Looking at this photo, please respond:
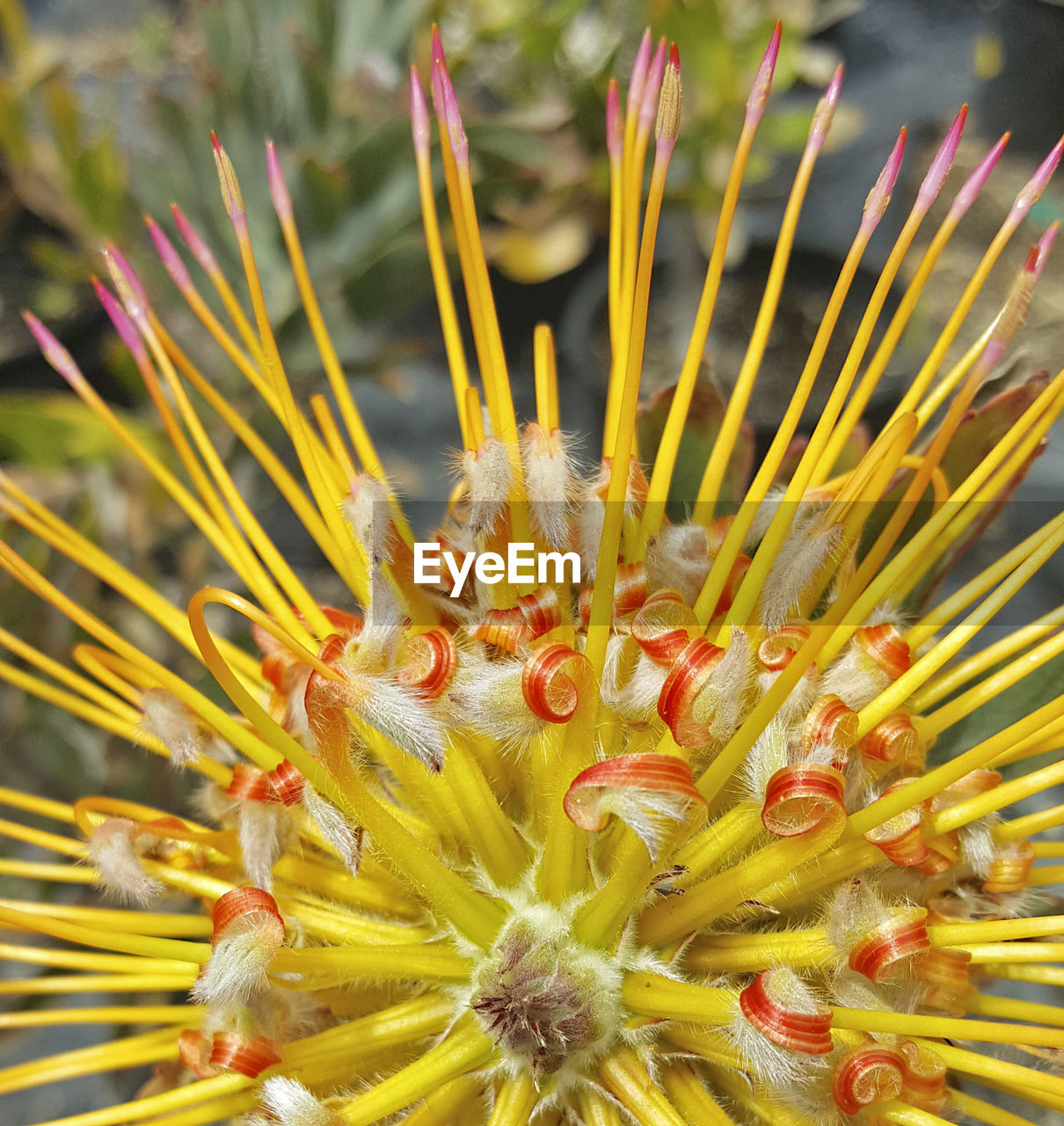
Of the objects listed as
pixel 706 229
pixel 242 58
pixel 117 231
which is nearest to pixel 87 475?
pixel 117 231

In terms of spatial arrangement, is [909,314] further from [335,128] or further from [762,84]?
[335,128]

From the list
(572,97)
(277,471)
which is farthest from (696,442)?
(572,97)

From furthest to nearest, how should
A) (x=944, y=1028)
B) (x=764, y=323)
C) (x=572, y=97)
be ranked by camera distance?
(x=572, y=97) → (x=764, y=323) → (x=944, y=1028)

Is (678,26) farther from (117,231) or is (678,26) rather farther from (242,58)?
(117,231)

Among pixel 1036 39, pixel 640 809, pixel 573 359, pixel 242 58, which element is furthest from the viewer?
pixel 1036 39

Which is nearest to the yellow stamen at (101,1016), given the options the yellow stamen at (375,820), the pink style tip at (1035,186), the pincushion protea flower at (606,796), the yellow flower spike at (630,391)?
the pincushion protea flower at (606,796)

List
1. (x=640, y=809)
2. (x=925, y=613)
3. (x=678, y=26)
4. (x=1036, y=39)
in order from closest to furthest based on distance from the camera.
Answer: (x=640, y=809) < (x=925, y=613) < (x=678, y=26) < (x=1036, y=39)

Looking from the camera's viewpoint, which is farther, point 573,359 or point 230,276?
point 573,359
